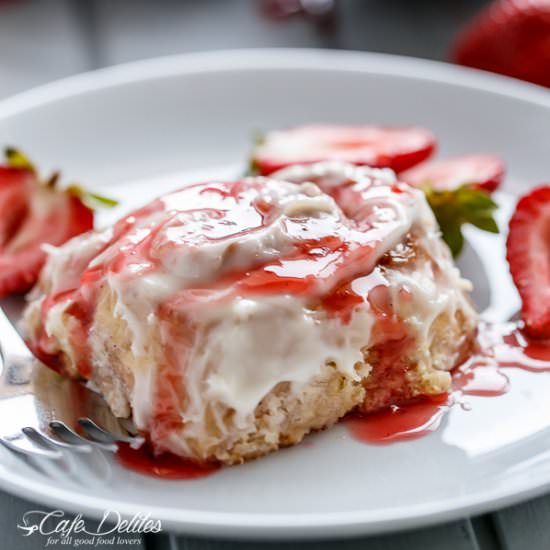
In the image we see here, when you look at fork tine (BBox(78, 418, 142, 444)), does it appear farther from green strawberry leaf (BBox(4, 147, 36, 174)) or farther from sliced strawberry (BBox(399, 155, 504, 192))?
sliced strawberry (BBox(399, 155, 504, 192))

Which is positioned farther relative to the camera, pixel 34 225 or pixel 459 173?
pixel 459 173

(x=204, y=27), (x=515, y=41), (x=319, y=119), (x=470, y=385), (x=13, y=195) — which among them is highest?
(x=13, y=195)

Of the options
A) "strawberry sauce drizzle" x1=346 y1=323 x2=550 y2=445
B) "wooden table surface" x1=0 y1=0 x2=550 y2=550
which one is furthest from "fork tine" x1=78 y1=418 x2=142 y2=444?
"wooden table surface" x1=0 y1=0 x2=550 y2=550

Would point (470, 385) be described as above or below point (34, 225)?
below

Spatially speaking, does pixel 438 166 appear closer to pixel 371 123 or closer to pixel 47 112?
pixel 371 123

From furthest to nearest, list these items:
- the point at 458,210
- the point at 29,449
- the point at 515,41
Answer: the point at 515,41, the point at 458,210, the point at 29,449

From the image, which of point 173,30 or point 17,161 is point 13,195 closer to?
point 17,161

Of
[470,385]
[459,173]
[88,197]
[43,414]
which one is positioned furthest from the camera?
[459,173]

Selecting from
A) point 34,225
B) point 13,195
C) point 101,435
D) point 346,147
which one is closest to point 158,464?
point 101,435
